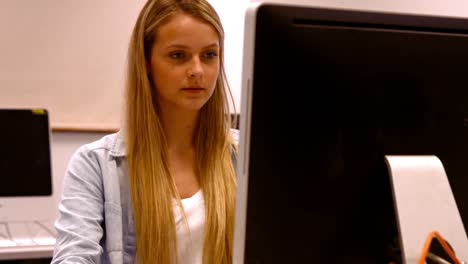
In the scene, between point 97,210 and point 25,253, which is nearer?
point 97,210

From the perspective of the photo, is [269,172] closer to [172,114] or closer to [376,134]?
[376,134]

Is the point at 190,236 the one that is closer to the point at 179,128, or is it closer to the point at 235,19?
the point at 179,128

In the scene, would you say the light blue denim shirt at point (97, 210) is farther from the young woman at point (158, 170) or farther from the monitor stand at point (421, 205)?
the monitor stand at point (421, 205)

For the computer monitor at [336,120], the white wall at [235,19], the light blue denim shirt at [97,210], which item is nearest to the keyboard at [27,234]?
the white wall at [235,19]

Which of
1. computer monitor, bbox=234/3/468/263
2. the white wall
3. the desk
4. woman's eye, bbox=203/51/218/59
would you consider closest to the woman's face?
woman's eye, bbox=203/51/218/59

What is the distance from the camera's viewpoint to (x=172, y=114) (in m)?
1.28

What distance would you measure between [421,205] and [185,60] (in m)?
0.61

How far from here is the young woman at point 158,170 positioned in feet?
3.81

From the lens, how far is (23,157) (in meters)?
1.98

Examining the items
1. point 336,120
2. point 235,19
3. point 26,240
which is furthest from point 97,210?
point 235,19

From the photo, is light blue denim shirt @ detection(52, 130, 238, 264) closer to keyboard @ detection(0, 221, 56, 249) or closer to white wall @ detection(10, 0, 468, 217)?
keyboard @ detection(0, 221, 56, 249)

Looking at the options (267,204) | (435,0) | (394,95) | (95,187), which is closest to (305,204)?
(267,204)

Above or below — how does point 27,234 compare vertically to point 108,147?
below

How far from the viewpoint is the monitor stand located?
715 mm
